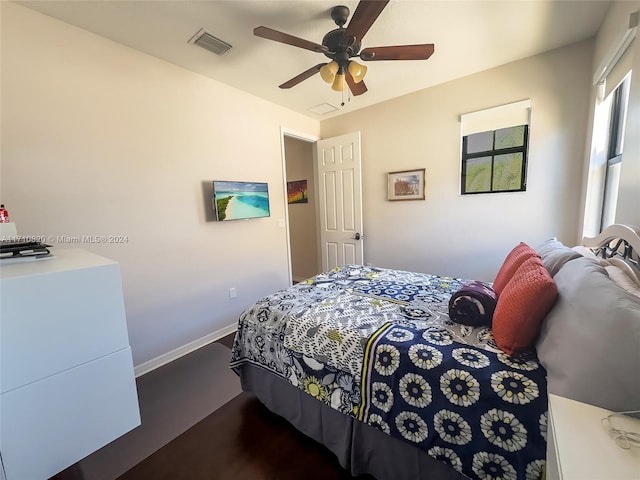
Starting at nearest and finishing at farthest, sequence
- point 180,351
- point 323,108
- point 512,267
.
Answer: point 512,267 → point 180,351 → point 323,108

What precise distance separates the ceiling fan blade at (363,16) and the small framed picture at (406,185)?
1927mm

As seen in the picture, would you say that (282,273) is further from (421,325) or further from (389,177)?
(421,325)

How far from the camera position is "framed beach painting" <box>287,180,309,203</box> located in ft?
15.1

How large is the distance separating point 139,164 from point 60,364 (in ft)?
5.53

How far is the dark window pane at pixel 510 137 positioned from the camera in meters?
2.62

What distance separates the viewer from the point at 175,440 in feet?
5.05

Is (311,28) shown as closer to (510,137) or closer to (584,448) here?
(510,137)

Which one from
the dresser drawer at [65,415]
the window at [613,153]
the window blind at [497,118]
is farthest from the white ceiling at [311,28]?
the dresser drawer at [65,415]

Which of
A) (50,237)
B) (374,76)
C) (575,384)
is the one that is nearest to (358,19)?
(374,76)

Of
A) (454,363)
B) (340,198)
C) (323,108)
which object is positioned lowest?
(454,363)

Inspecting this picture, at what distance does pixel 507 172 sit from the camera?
271cm

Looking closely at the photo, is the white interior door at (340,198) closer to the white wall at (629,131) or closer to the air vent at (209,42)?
the air vent at (209,42)

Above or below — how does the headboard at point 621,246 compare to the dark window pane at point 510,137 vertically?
below

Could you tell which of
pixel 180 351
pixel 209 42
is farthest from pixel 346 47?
pixel 180 351
